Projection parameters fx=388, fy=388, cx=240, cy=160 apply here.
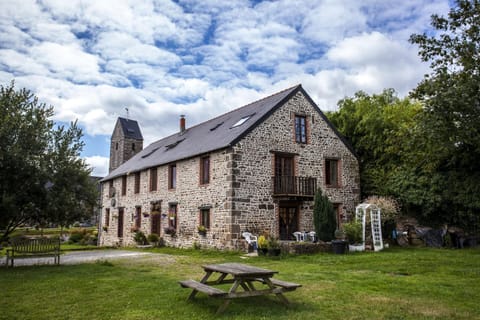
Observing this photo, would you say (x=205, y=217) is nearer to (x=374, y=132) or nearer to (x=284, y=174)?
(x=284, y=174)

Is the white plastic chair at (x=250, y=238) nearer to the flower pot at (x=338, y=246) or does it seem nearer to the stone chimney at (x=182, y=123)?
the flower pot at (x=338, y=246)

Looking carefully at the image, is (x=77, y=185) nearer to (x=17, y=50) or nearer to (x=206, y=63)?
(x=17, y=50)

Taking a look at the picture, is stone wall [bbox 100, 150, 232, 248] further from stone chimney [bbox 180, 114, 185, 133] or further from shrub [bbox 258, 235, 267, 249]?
stone chimney [bbox 180, 114, 185, 133]

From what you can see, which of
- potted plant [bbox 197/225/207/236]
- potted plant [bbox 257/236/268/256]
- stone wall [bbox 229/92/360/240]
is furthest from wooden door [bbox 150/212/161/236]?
potted plant [bbox 257/236/268/256]

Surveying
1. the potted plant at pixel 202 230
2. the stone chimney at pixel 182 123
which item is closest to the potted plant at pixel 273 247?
the potted plant at pixel 202 230

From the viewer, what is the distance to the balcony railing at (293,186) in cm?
1652

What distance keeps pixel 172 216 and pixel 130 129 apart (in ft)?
81.3

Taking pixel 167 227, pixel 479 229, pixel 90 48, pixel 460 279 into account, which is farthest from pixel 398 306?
pixel 167 227

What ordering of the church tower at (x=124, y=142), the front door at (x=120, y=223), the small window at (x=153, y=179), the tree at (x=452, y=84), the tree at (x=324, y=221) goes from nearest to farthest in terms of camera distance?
the tree at (x=452, y=84)
the tree at (x=324, y=221)
the small window at (x=153, y=179)
the front door at (x=120, y=223)
the church tower at (x=124, y=142)

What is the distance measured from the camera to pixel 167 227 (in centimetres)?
1947

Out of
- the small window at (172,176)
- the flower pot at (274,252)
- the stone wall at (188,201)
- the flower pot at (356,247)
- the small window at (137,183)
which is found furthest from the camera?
the small window at (137,183)

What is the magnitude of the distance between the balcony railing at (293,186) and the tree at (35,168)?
25.1 ft

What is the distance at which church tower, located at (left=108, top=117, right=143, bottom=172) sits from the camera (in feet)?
132

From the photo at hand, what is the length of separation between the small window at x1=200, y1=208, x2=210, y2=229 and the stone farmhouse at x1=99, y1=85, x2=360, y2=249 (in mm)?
44
